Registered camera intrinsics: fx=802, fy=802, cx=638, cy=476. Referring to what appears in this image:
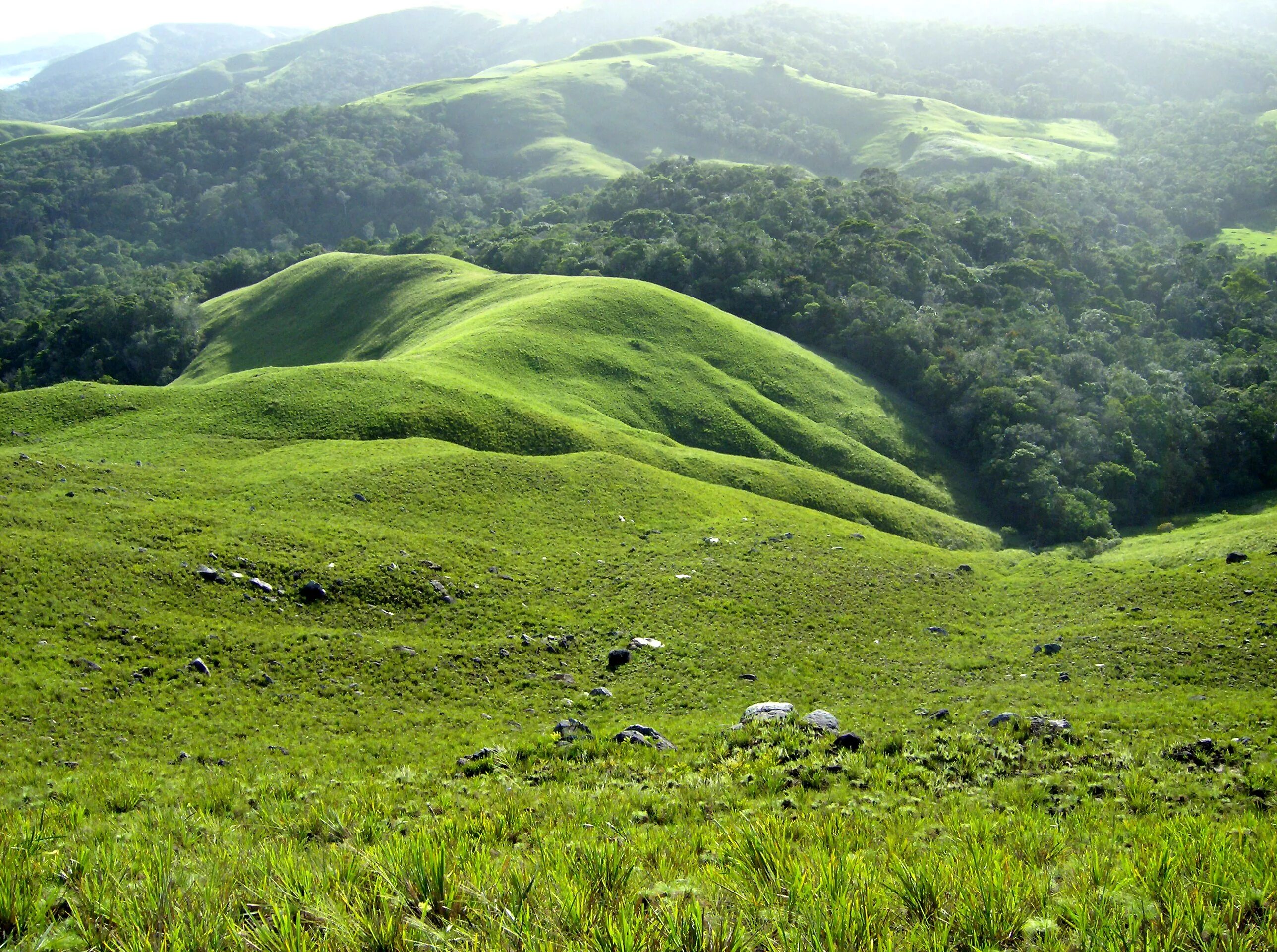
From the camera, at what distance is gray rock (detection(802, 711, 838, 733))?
1745 cm

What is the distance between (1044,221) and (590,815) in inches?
5802

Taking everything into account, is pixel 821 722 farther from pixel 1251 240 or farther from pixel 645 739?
pixel 1251 240

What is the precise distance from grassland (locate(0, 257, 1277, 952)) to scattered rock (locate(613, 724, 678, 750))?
776 mm

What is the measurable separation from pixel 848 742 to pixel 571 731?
238 inches

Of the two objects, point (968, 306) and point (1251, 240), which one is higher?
Answer: point (968, 306)

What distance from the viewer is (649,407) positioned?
6353 centimetres

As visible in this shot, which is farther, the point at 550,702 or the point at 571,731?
the point at 550,702

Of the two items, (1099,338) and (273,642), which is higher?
(273,642)

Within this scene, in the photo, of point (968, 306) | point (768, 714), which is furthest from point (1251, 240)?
point (768, 714)

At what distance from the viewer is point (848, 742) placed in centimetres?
1602

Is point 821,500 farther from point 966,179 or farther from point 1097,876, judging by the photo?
point 966,179

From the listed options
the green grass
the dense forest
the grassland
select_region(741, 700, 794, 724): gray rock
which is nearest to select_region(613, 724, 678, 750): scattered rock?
the grassland

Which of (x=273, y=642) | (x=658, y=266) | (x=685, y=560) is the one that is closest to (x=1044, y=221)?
(x=658, y=266)

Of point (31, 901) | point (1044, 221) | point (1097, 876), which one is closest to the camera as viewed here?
point (31, 901)
